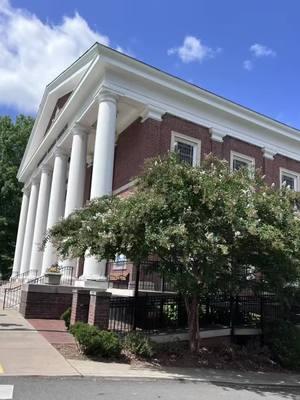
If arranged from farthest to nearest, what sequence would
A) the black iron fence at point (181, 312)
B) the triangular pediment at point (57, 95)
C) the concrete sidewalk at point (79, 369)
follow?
the triangular pediment at point (57, 95) → the black iron fence at point (181, 312) → the concrete sidewalk at point (79, 369)

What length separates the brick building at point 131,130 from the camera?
61.4 feet

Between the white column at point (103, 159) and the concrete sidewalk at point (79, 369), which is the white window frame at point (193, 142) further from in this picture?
the concrete sidewalk at point (79, 369)

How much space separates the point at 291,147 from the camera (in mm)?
25781

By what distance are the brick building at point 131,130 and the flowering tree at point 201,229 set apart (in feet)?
22.4

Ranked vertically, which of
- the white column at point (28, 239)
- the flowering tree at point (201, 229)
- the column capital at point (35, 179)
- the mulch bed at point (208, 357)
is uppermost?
the column capital at point (35, 179)

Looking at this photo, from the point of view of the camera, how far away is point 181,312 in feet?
43.4

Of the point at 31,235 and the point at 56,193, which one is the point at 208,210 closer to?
the point at 56,193

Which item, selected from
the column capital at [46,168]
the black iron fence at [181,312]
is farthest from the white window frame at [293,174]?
the column capital at [46,168]

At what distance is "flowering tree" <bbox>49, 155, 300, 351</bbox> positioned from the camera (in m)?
9.72

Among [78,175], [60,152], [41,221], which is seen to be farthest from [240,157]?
[41,221]

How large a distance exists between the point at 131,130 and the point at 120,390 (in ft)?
51.0

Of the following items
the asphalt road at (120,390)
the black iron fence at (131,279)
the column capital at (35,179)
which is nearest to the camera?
the asphalt road at (120,390)

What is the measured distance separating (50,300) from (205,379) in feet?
27.2

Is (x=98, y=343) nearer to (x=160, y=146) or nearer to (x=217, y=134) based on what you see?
(x=160, y=146)
